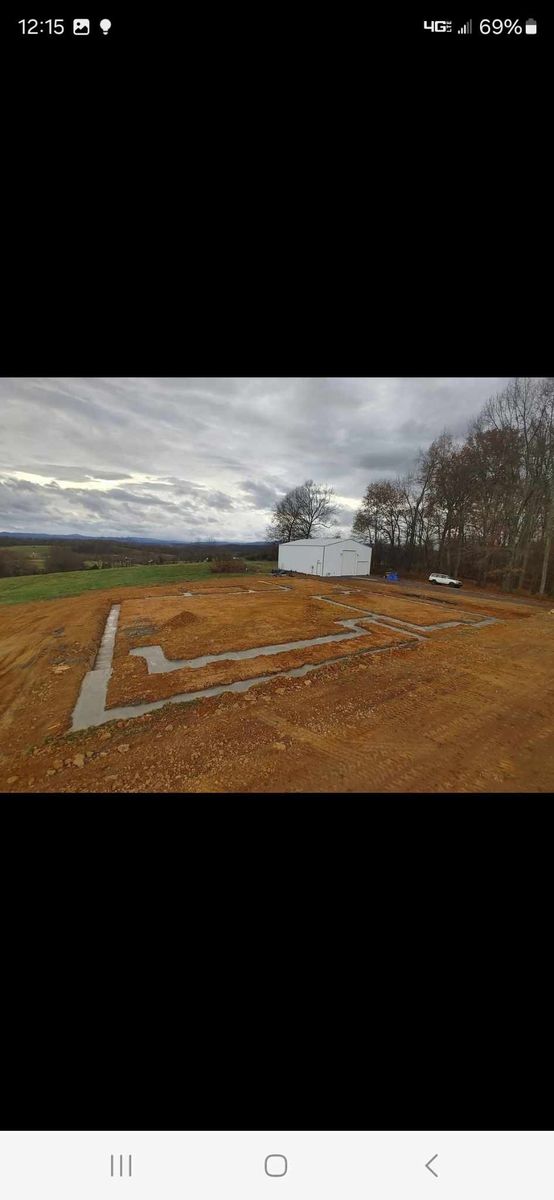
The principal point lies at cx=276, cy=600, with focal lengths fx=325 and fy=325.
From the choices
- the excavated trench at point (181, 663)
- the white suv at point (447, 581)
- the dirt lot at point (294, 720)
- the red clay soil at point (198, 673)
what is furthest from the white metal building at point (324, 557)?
the red clay soil at point (198, 673)

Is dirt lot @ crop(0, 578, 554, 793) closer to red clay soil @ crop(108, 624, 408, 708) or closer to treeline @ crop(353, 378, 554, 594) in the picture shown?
red clay soil @ crop(108, 624, 408, 708)

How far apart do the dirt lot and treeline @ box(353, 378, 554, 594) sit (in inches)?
286

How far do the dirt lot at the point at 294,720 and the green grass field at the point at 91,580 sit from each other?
12.0 feet

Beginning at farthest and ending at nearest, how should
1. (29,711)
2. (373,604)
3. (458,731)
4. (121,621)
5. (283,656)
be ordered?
(373,604) → (121,621) → (283,656) → (29,711) → (458,731)

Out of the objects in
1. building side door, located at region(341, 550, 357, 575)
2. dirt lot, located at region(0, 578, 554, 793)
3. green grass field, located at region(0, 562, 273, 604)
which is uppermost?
building side door, located at region(341, 550, 357, 575)

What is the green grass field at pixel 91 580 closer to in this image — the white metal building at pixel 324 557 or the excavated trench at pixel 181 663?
the white metal building at pixel 324 557

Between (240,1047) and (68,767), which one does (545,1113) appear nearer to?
(240,1047)

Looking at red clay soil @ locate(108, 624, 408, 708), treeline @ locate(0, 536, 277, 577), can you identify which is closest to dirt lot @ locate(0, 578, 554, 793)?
red clay soil @ locate(108, 624, 408, 708)

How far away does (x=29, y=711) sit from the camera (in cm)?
355

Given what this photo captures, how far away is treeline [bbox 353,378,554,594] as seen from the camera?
1173cm
